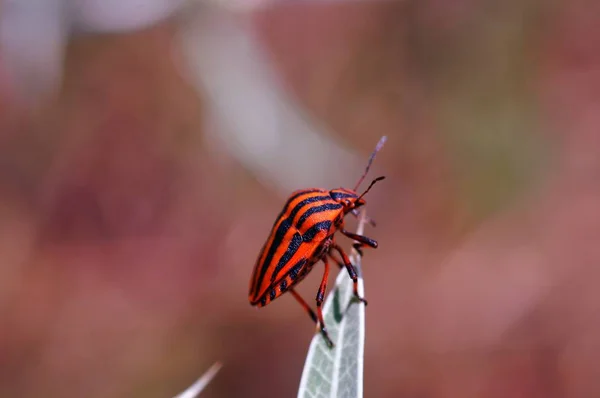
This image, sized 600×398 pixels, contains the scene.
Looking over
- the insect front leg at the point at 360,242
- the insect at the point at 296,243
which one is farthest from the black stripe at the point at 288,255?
the insect front leg at the point at 360,242

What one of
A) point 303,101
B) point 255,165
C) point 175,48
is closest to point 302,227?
point 255,165

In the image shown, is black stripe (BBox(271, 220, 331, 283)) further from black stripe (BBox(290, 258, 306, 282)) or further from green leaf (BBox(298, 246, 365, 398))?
green leaf (BBox(298, 246, 365, 398))

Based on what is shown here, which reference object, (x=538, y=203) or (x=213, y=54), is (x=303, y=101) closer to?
(x=213, y=54)

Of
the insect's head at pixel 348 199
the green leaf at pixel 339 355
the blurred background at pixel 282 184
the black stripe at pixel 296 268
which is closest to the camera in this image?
the green leaf at pixel 339 355

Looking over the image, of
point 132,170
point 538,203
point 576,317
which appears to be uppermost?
point 132,170

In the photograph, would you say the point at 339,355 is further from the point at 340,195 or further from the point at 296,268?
the point at 340,195

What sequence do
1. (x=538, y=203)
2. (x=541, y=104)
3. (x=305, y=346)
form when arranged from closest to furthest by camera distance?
(x=305, y=346)
(x=538, y=203)
(x=541, y=104)

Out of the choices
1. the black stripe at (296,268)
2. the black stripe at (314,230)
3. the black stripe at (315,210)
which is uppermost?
the black stripe at (315,210)

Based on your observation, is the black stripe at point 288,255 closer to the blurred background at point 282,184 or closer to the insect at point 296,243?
the insect at point 296,243
